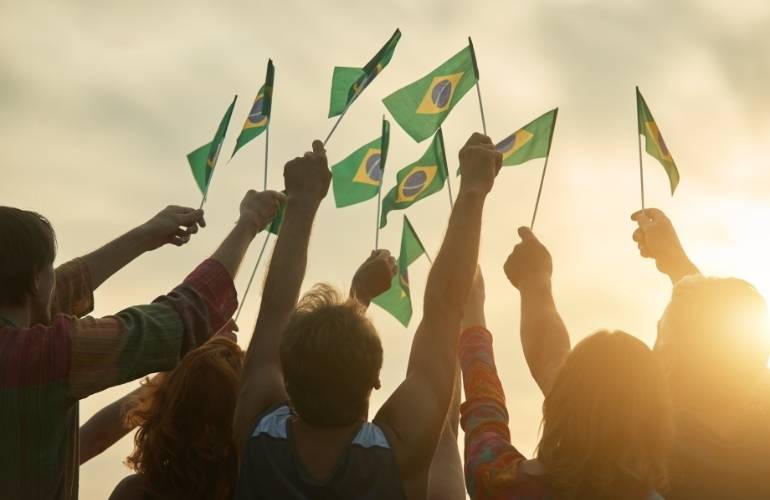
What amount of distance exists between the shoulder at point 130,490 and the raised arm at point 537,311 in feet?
5.53

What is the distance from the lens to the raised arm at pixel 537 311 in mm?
4488

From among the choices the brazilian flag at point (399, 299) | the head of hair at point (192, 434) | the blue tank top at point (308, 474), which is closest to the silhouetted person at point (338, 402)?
the blue tank top at point (308, 474)

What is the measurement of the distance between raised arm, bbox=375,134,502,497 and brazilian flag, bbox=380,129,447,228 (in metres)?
4.71

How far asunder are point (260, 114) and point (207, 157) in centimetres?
60

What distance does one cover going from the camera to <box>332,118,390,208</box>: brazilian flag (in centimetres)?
894

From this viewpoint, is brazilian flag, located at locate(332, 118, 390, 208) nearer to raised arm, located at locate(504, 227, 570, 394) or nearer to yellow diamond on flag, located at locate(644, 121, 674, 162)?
yellow diamond on flag, located at locate(644, 121, 674, 162)

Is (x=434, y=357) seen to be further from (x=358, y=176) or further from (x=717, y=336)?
(x=358, y=176)

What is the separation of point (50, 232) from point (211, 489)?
1.16m

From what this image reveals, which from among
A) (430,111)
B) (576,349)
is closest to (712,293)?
(576,349)

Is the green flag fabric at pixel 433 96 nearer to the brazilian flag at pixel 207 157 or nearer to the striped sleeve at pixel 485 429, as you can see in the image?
the brazilian flag at pixel 207 157

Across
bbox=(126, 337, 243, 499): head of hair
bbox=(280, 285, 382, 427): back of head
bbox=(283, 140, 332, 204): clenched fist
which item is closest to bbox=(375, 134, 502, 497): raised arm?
bbox=(280, 285, 382, 427): back of head

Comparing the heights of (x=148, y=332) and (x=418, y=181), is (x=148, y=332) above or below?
below

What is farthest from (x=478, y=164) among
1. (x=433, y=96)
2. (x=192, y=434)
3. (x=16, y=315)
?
(x=433, y=96)

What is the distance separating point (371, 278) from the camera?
4.81 meters
